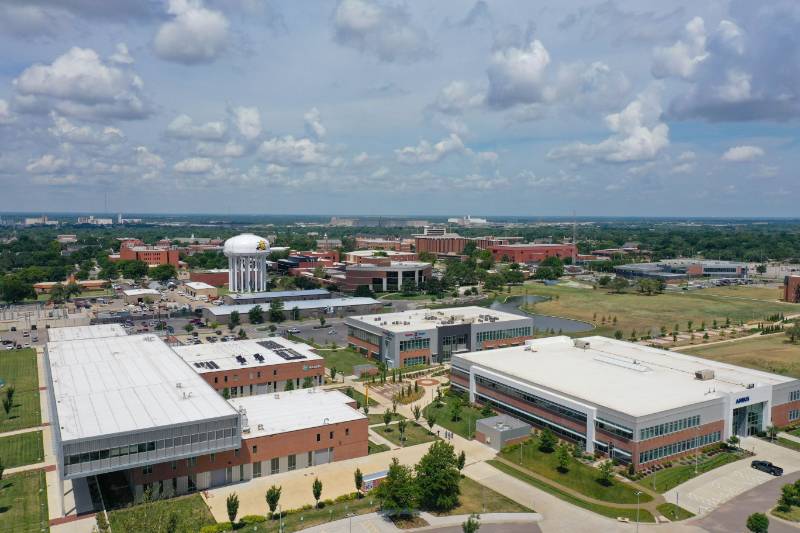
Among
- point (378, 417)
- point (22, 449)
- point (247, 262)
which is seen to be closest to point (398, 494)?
point (378, 417)

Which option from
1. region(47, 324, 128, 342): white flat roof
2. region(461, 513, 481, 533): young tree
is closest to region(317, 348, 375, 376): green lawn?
region(47, 324, 128, 342): white flat roof

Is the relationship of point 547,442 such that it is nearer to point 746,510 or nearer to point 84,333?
point 746,510

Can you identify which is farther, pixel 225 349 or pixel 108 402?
pixel 225 349

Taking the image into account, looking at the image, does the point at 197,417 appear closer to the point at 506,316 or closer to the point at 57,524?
the point at 57,524

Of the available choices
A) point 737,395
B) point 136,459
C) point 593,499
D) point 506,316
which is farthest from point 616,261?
point 136,459

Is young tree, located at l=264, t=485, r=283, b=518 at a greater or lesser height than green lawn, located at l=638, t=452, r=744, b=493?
greater

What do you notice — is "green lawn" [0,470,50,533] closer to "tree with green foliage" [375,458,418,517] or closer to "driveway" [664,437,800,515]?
"tree with green foliage" [375,458,418,517]
